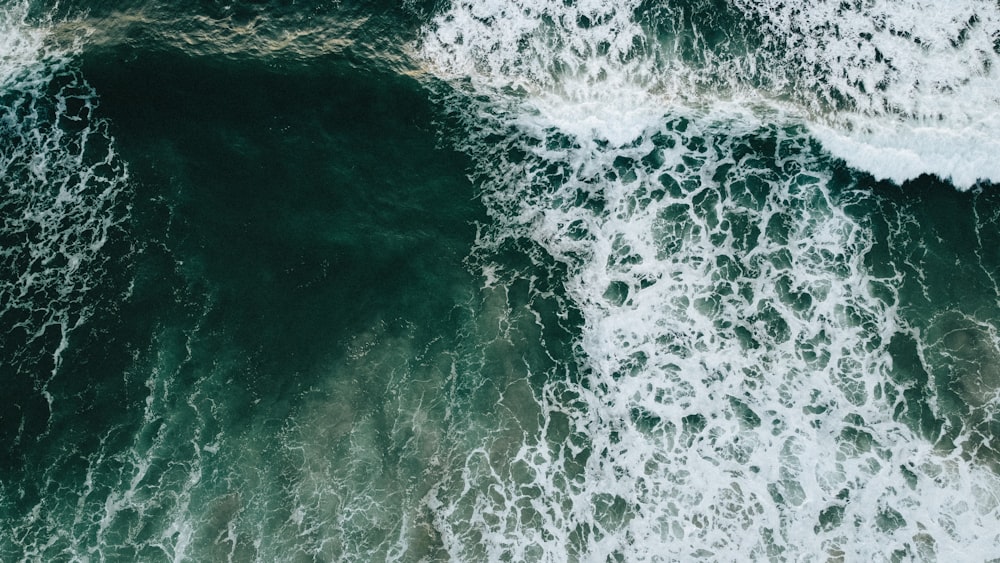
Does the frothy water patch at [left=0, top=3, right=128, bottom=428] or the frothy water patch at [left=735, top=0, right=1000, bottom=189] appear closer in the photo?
the frothy water patch at [left=0, top=3, right=128, bottom=428]

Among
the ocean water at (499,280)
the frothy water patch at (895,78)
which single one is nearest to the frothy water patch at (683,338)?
the ocean water at (499,280)

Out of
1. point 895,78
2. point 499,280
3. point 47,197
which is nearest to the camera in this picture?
point 499,280

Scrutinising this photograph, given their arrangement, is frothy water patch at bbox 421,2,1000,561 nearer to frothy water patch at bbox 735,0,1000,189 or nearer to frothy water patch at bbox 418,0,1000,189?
frothy water patch at bbox 418,0,1000,189

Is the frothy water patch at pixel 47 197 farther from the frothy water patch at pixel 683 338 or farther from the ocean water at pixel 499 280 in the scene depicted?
the frothy water patch at pixel 683 338

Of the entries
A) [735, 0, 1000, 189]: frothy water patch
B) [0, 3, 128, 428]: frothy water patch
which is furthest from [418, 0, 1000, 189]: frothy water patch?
[0, 3, 128, 428]: frothy water patch

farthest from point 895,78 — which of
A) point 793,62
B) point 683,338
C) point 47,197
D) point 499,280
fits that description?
point 47,197

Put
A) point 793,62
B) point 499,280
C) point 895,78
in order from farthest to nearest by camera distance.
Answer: point 793,62 < point 895,78 < point 499,280

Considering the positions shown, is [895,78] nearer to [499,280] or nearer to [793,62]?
[793,62]
